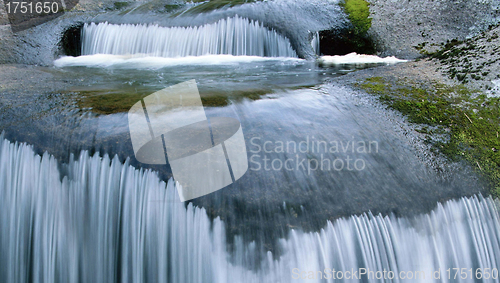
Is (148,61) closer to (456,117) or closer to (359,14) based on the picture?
(359,14)

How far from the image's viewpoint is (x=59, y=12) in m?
8.25

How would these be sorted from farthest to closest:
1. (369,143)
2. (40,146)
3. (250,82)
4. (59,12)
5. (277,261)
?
(59,12) → (250,82) → (369,143) → (40,146) → (277,261)

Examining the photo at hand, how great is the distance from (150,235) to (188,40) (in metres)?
5.88

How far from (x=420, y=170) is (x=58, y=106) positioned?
3.67m

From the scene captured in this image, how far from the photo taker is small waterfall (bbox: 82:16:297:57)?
7633mm

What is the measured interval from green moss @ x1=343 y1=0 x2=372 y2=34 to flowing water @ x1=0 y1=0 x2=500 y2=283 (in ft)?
15.1

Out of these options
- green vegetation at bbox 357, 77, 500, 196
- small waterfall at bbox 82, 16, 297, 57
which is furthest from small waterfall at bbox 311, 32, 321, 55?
green vegetation at bbox 357, 77, 500, 196

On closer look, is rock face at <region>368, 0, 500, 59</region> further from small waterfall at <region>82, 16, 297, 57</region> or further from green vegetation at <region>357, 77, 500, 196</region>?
green vegetation at <region>357, 77, 500, 196</region>

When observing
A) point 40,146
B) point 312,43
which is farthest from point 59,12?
point 40,146

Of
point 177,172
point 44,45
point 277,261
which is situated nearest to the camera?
point 277,261

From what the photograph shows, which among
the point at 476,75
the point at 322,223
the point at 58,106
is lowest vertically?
the point at 322,223

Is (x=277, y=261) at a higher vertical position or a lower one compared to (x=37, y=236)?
lower

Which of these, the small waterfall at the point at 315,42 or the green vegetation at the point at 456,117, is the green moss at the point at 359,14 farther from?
the green vegetation at the point at 456,117

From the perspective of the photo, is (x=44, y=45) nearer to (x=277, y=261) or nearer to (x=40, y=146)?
(x=40, y=146)
